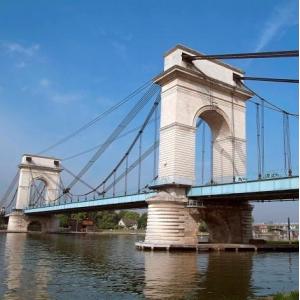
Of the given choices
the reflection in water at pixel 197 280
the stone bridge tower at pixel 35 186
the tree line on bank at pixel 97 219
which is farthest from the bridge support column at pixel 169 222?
the tree line on bank at pixel 97 219

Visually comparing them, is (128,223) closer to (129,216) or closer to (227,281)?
(129,216)

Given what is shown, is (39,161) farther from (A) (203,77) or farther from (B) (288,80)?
(B) (288,80)

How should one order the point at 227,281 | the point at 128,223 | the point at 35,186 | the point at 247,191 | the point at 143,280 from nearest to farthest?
the point at 227,281
the point at 143,280
the point at 247,191
the point at 35,186
the point at 128,223

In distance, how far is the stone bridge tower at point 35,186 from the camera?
10619 centimetres

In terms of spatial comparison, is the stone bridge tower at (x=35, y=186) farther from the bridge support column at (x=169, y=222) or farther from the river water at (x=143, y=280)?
the river water at (x=143, y=280)

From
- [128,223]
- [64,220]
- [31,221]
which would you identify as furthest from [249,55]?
[128,223]

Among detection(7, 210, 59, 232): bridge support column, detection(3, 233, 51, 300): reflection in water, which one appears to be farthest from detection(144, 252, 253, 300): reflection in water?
detection(7, 210, 59, 232): bridge support column

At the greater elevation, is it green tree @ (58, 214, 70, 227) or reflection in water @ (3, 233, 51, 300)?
green tree @ (58, 214, 70, 227)

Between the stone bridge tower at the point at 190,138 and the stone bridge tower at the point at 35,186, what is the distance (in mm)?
66818

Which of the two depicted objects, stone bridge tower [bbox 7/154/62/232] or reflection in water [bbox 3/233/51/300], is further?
stone bridge tower [bbox 7/154/62/232]

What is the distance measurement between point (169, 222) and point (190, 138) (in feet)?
31.6

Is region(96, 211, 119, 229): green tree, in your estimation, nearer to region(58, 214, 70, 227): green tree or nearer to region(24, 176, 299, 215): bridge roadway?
region(58, 214, 70, 227): green tree

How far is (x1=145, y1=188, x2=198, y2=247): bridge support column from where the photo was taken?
40469 millimetres

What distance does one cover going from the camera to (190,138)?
45594 mm
